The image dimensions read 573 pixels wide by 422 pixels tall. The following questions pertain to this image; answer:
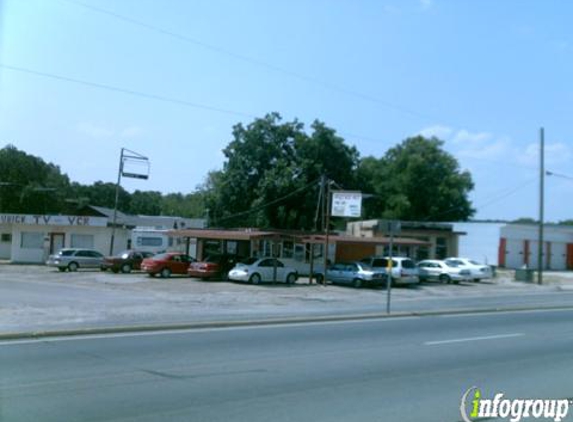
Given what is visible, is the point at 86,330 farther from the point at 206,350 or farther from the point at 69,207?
the point at 69,207

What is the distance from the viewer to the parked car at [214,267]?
3759 cm

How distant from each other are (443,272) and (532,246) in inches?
887

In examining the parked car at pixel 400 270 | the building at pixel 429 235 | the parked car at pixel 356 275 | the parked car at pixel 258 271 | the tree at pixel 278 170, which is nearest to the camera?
the parked car at pixel 258 271

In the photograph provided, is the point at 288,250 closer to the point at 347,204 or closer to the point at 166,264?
the point at 347,204

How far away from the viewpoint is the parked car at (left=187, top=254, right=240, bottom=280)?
37.6 metres

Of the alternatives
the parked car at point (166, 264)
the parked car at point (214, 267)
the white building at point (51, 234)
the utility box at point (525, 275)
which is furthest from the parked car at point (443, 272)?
the white building at point (51, 234)

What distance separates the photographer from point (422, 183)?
80562 millimetres

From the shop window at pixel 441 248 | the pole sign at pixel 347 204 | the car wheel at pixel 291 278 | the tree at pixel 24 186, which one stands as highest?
the tree at pixel 24 186

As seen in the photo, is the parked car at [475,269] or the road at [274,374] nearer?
the road at [274,374]

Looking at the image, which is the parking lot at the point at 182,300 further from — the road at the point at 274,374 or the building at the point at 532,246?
the building at the point at 532,246

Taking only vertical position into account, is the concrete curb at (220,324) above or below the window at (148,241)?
below

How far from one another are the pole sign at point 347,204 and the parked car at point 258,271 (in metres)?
4.44

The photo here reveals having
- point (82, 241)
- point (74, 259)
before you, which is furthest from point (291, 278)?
point (82, 241)

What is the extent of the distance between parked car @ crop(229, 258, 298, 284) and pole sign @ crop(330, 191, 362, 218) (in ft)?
14.6
